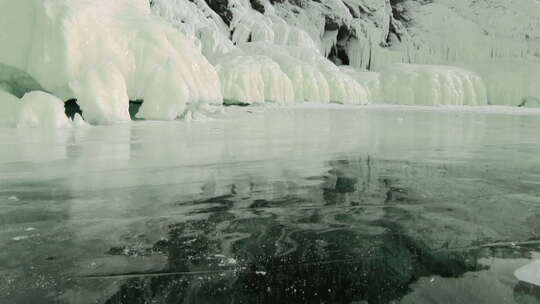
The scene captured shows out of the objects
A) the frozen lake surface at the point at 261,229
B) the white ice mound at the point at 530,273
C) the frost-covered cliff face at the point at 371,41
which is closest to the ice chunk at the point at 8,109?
the frozen lake surface at the point at 261,229

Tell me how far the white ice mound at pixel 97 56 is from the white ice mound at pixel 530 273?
9.83 metres

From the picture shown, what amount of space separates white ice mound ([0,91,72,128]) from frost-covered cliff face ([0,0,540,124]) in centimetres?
58

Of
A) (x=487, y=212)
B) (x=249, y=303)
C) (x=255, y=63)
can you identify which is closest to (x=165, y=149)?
(x=487, y=212)

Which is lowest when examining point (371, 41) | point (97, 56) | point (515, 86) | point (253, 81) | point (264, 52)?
point (97, 56)

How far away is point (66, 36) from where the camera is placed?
10.8 meters

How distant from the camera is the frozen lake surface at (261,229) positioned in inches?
84.4

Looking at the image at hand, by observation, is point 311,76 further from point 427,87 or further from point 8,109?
point 8,109

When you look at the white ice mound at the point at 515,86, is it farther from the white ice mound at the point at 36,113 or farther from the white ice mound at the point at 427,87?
the white ice mound at the point at 36,113

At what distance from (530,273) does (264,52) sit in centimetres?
2890

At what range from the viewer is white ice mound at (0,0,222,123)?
10.7 meters

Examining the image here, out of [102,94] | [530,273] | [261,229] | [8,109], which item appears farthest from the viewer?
[102,94]

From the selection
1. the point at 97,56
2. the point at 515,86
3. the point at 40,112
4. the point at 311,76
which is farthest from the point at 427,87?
the point at 40,112

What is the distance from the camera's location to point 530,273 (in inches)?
90.4

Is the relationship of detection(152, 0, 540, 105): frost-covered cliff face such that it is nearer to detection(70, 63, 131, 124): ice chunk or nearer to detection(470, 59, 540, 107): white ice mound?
detection(470, 59, 540, 107): white ice mound
